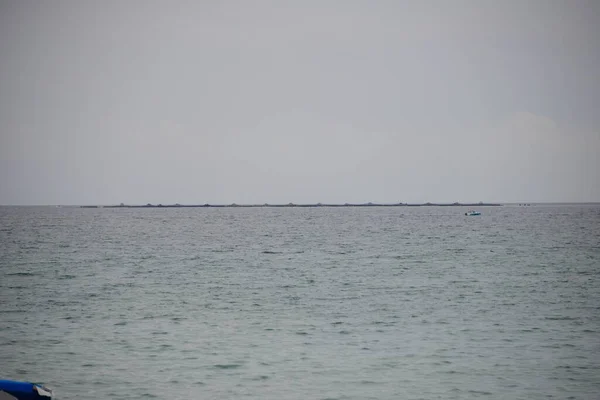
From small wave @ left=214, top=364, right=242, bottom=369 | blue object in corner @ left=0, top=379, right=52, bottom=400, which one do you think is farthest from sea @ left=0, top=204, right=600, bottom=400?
blue object in corner @ left=0, top=379, right=52, bottom=400

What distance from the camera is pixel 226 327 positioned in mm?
28797

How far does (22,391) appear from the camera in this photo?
634 inches

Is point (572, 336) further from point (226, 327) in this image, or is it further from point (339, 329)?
point (226, 327)

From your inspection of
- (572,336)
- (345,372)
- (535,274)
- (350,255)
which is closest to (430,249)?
(350,255)

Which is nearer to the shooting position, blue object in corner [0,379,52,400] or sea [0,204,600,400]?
blue object in corner [0,379,52,400]

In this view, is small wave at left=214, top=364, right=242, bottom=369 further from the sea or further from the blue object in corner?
the blue object in corner

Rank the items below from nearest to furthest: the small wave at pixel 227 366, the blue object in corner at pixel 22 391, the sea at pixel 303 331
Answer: the blue object in corner at pixel 22 391, the sea at pixel 303 331, the small wave at pixel 227 366

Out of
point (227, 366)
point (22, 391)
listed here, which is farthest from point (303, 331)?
point (22, 391)

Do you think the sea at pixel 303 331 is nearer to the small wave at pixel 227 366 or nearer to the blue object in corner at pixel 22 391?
the small wave at pixel 227 366

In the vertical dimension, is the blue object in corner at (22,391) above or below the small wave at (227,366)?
above

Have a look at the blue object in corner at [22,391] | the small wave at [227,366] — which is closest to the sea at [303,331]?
the small wave at [227,366]

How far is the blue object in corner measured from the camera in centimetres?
1603

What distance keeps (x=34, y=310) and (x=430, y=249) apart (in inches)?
2185

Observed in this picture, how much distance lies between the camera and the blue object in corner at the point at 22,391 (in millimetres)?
16031
